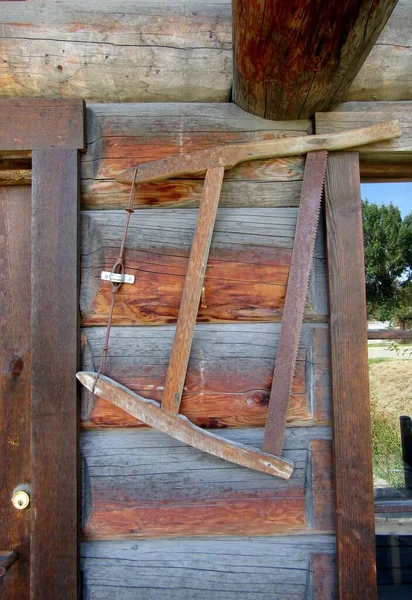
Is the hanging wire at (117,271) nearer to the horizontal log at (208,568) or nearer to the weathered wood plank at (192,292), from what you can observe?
the weathered wood plank at (192,292)

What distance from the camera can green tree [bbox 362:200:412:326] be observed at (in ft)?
4.44

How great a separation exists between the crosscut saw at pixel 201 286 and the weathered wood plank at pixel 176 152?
2.2 inches

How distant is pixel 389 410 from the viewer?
1.35 metres

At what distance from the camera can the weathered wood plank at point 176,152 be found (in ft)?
3.88

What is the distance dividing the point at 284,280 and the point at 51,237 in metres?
0.68

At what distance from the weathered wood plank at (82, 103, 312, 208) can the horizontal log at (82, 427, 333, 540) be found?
680mm

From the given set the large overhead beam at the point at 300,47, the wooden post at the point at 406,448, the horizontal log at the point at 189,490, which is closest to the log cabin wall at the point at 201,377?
the horizontal log at the point at 189,490

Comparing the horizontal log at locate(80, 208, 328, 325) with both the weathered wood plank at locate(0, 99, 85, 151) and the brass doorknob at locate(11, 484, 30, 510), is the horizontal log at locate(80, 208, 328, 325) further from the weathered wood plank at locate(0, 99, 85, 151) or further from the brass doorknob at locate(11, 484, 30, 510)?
the brass doorknob at locate(11, 484, 30, 510)

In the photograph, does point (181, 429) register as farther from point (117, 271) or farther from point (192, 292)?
point (117, 271)

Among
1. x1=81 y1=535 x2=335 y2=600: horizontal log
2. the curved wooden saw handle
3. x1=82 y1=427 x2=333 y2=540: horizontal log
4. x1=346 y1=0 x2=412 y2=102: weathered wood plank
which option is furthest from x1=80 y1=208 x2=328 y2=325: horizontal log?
x1=81 y1=535 x2=335 y2=600: horizontal log

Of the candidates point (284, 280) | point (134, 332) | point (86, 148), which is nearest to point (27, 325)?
point (134, 332)

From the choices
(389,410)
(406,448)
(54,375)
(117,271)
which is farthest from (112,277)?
(406,448)

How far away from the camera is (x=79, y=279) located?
116 cm

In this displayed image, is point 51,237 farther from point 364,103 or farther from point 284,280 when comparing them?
point 364,103
